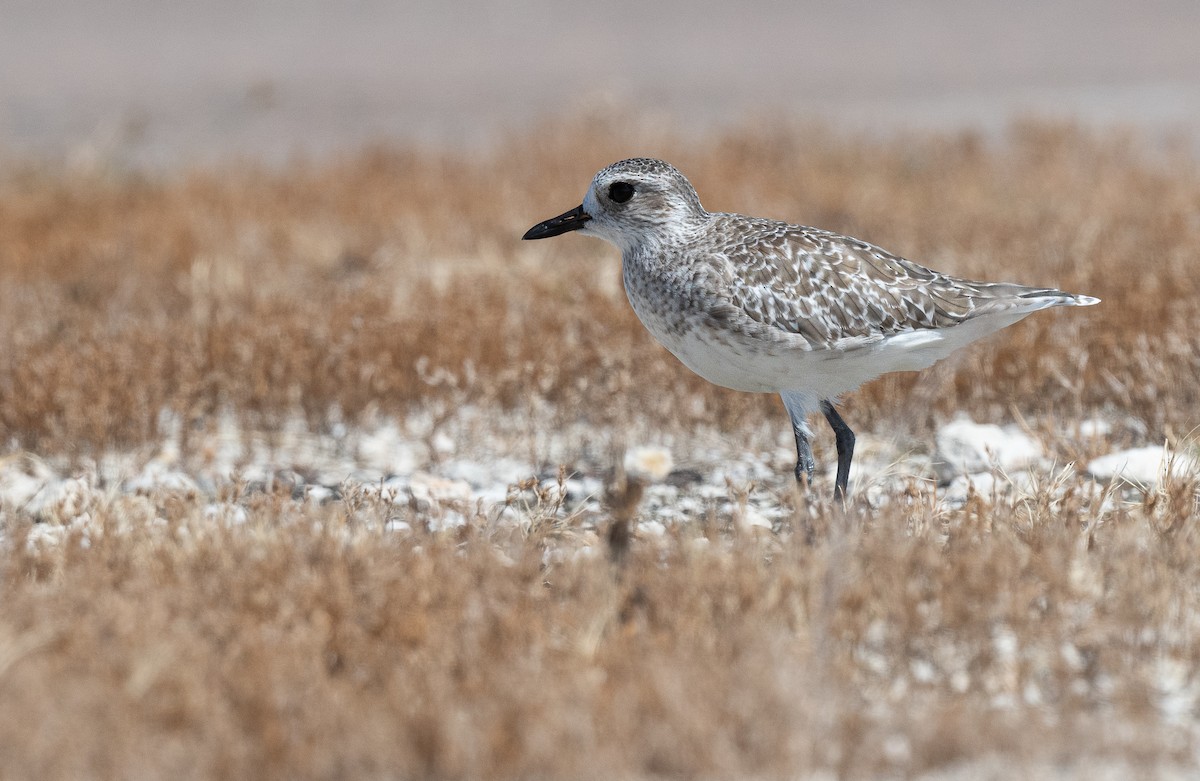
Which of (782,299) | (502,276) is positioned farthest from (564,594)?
(502,276)

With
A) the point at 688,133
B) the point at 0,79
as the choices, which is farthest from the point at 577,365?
the point at 0,79

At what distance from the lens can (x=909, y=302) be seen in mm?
5352

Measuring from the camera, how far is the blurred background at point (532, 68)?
55.6 ft

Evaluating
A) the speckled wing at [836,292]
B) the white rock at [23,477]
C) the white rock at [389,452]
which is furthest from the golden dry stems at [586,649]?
the white rock at [389,452]

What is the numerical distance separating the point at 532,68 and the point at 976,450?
827 inches

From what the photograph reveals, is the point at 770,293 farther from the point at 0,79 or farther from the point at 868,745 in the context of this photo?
the point at 0,79

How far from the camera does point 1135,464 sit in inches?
224

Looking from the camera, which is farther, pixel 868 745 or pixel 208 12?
pixel 208 12

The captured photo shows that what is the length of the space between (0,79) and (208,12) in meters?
10.0

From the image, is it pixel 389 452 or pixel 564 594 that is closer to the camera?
pixel 564 594

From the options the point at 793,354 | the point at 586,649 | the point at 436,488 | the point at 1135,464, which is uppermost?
the point at 793,354

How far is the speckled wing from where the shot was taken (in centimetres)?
517

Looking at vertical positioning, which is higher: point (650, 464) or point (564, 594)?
point (650, 464)

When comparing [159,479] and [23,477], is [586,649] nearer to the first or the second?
[159,479]
